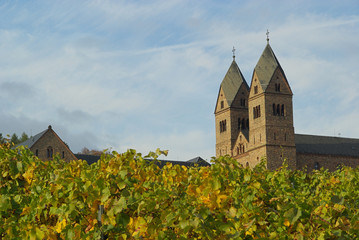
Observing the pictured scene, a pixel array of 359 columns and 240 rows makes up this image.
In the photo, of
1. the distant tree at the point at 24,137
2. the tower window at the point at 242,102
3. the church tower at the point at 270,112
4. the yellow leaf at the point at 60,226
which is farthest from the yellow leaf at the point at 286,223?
the distant tree at the point at 24,137

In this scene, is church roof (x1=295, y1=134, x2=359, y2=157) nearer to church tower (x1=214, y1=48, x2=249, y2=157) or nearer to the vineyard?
church tower (x1=214, y1=48, x2=249, y2=157)

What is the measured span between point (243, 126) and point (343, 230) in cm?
8879

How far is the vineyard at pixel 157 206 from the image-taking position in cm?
644

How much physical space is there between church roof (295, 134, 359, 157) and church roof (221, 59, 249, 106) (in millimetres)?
12008

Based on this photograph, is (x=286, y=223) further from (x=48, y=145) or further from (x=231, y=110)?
(x=231, y=110)

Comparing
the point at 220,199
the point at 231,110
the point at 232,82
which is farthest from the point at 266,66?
the point at 220,199

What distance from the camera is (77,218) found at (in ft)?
22.3

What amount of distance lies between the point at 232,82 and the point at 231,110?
552 centimetres

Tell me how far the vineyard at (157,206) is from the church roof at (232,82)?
87.3 metres

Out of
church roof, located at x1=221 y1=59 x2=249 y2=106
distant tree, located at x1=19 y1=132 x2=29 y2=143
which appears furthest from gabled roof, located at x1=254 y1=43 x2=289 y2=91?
distant tree, located at x1=19 y1=132 x2=29 y2=143

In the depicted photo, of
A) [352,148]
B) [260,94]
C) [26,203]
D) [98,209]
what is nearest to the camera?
[98,209]

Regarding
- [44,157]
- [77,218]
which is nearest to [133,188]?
[77,218]

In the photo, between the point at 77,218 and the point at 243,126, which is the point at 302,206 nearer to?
the point at 77,218

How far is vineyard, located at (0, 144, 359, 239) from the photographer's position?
6441 mm
